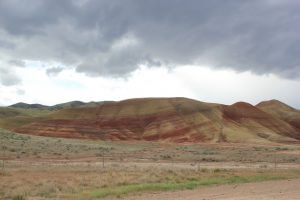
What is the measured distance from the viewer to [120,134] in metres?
126

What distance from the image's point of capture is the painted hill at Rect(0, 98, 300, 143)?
12094 cm

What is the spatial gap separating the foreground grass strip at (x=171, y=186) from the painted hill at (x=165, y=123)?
75762 mm

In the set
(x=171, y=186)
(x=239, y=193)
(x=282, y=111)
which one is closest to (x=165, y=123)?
(x=282, y=111)

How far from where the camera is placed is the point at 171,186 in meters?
30.1

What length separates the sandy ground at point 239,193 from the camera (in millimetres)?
24781

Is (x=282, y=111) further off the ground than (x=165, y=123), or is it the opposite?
(x=282, y=111)

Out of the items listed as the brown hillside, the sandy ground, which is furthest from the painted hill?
the sandy ground

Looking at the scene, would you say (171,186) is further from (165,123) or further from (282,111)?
(282,111)

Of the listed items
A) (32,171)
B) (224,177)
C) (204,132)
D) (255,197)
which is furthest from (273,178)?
(204,132)

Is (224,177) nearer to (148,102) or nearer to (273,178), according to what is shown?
(273,178)

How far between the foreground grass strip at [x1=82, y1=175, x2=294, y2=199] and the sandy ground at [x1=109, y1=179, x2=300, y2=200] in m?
Answer: 1.32

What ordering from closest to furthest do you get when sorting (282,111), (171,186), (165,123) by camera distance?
(171,186), (165,123), (282,111)

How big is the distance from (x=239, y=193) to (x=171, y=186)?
16.1ft

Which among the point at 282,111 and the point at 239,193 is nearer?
the point at 239,193
